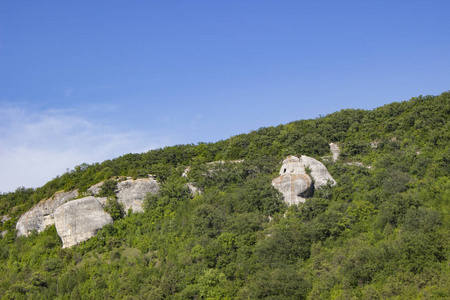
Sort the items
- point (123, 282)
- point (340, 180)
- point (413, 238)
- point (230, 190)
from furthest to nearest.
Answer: point (230, 190) < point (340, 180) < point (123, 282) < point (413, 238)

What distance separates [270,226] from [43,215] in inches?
1462

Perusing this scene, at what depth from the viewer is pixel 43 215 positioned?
232 ft

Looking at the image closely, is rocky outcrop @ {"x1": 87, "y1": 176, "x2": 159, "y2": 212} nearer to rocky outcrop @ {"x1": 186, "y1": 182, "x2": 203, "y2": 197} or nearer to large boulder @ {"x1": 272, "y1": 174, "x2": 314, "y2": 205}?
rocky outcrop @ {"x1": 186, "y1": 182, "x2": 203, "y2": 197}

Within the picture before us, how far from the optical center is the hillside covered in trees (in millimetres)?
41438

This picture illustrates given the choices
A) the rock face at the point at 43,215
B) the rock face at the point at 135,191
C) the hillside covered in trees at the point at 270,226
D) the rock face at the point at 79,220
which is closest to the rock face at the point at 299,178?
the hillside covered in trees at the point at 270,226

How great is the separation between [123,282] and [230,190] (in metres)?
18.7

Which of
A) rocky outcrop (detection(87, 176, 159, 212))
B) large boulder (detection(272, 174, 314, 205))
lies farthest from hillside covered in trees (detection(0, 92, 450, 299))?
rocky outcrop (detection(87, 176, 159, 212))

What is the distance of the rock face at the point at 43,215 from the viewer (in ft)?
230

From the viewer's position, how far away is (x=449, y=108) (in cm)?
6141

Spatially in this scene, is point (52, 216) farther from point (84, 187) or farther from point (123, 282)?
point (123, 282)

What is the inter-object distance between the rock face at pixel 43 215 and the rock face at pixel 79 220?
479 centimetres

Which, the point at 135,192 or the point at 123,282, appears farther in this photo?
the point at 135,192

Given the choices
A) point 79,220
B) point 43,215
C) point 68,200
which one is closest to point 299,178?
point 79,220

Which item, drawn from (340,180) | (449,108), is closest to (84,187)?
(340,180)
